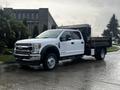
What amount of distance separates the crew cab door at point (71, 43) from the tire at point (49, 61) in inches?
29.9

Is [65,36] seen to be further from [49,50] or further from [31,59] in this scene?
[31,59]

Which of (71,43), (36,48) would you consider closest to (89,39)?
(71,43)

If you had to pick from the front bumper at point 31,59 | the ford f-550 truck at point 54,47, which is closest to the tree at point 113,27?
the ford f-550 truck at point 54,47

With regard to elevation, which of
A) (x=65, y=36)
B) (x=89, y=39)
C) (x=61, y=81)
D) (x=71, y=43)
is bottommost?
(x=61, y=81)

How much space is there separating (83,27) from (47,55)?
4.99 meters

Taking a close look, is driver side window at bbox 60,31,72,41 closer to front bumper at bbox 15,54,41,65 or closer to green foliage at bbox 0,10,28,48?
front bumper at bbox 15,54,41,65

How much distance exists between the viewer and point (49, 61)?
1244cm

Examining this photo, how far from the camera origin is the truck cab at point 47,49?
39.4ft

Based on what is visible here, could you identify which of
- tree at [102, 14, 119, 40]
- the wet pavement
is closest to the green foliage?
the wet pavement

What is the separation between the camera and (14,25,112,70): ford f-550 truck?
39.5 ft

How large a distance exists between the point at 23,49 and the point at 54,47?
1.54 metres

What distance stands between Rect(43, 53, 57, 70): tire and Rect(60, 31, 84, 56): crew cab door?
2.49 feet

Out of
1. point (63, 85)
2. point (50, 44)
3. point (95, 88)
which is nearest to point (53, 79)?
point (63, 85)

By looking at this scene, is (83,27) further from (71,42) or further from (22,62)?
(22,62)
